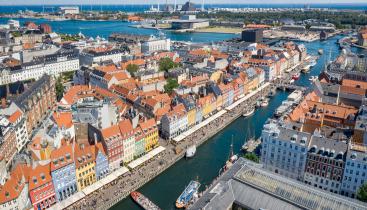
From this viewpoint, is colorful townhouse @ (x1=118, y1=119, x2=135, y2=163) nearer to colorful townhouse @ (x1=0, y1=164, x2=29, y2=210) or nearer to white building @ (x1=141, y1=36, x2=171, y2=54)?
colorful townhouse @ (x1=0, y1=164, x2=29, y2=210)

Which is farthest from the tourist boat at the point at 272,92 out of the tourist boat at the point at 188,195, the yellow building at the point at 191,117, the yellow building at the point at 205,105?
the tourist boat at the point at 188,195

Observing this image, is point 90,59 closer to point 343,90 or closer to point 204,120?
point 204,120

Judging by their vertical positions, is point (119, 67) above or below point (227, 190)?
above

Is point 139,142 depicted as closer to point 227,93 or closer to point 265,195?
point 265,195

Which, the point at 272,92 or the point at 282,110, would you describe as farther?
the point at 272,92

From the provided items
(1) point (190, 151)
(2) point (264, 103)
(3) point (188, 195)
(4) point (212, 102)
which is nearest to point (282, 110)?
(2) point (264, 103)

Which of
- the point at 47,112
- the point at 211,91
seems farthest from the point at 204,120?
the point at 47,112
